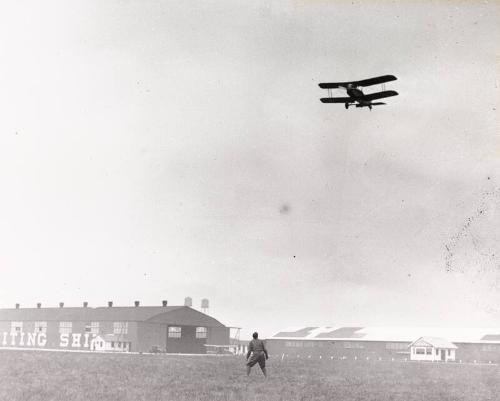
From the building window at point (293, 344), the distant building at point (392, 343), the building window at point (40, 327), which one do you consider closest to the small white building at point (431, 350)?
the distant building at point (392, 343)

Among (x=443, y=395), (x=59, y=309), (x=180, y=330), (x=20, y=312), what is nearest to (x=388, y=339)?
(x=180, y=330)

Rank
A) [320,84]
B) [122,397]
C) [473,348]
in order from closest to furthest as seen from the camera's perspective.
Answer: [122,397], [320,84], [473,348]

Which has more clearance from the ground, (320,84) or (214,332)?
(320,84)

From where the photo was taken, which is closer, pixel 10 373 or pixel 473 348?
pixel 10 373

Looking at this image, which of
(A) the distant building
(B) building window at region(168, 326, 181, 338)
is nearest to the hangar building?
(B) building window at region(168, 326, 181, 338)

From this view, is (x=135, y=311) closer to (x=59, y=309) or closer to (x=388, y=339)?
(x=59, y=309)

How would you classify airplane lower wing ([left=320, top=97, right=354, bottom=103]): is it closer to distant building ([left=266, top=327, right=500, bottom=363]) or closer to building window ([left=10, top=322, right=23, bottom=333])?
distant building ([left=266, top=327, right=500, bottom=363])

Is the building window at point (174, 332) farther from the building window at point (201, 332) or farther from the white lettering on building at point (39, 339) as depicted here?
the white lettering on building at point (39, 339)

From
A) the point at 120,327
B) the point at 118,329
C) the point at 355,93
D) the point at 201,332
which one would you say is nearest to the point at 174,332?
the point at 201,332

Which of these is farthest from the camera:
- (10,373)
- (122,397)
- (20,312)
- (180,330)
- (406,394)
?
(20,312)
